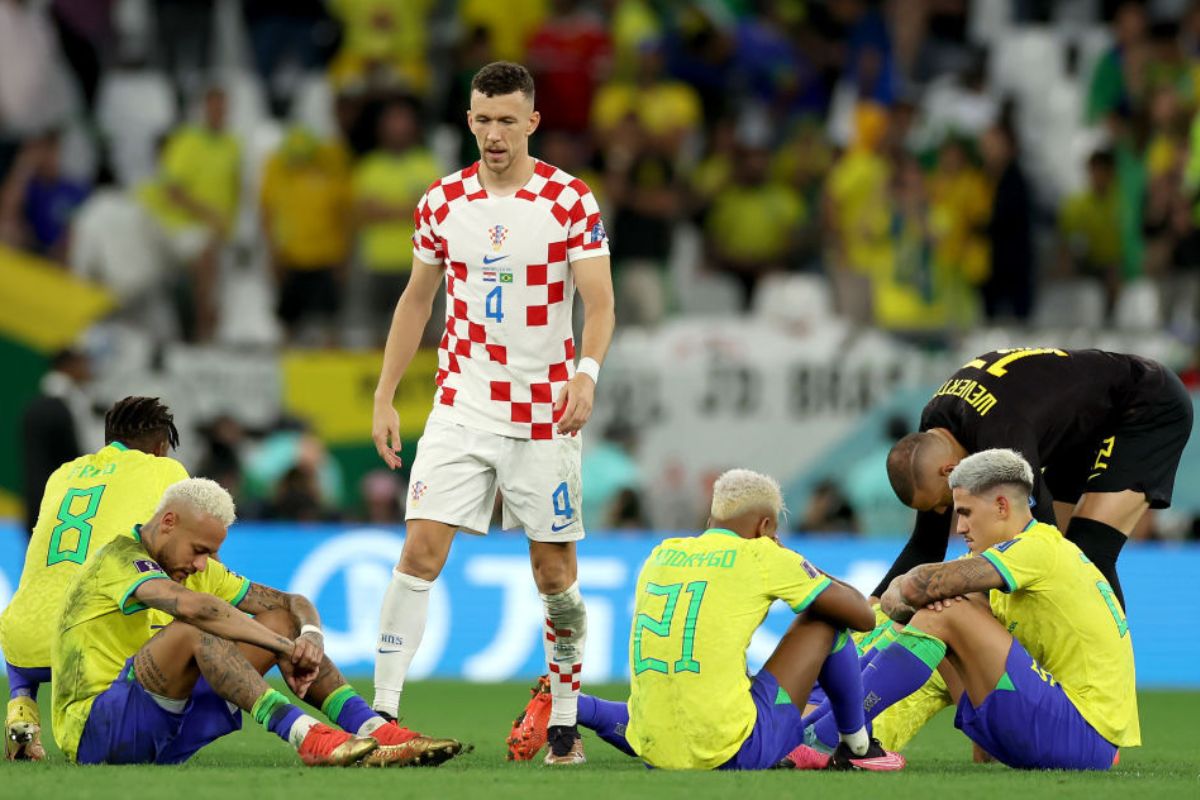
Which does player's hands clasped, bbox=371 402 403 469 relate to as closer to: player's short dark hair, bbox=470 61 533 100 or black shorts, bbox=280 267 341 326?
player's short dark hair, bbox=470 61 533 100

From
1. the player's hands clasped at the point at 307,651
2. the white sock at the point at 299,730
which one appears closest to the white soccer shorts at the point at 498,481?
the player's hands clasped at the point at 307,651

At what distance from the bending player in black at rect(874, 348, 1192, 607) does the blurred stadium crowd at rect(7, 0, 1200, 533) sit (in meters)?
5.64

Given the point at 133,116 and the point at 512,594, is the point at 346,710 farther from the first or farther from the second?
the point at 133,116

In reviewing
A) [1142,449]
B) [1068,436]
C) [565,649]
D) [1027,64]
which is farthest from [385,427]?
[1027,64]

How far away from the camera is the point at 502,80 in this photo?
27.5ft

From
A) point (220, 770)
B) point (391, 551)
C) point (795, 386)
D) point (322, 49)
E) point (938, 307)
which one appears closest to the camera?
point (220, 770)

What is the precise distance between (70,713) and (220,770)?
0.58m

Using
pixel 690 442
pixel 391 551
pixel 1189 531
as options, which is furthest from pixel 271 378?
pixel 1189 531

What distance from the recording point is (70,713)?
25.0 feet

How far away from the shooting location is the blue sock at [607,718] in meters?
8.23

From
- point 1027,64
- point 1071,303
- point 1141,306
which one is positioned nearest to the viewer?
point 1141,306

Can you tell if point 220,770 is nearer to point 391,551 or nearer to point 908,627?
point 908,627

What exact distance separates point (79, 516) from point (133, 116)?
1041 centimetres

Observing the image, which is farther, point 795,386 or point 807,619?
point 795,386
